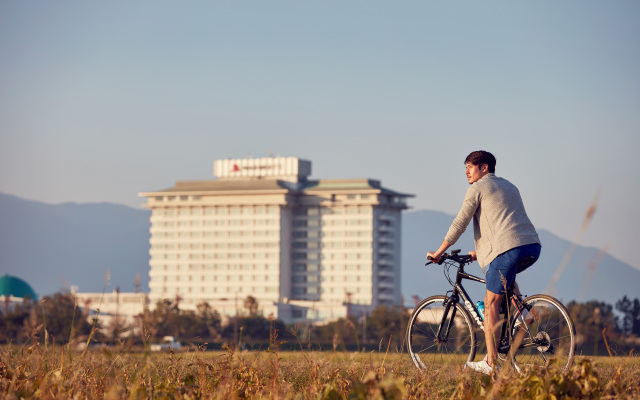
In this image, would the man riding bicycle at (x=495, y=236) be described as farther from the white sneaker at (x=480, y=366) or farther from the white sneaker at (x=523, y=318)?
the white sneaker at (x=523, y=318)

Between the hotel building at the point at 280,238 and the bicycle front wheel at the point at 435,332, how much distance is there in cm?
14207

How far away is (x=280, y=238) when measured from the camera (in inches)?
6147

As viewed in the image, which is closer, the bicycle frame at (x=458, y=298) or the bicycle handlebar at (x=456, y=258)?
the bicycle frame at (x=458, y=298)

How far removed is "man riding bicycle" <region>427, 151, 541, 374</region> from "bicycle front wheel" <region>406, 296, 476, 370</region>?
0.40 metres

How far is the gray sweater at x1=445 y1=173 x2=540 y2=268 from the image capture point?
288 inches

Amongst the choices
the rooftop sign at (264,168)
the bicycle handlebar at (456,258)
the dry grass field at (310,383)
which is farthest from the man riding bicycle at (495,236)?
the rooftop sign at (264,168)

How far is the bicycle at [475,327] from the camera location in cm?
720

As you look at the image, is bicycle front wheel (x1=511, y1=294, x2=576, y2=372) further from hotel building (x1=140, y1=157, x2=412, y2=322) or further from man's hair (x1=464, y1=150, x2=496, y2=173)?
hotel building (x1=140, y1=157, x2=412, y2=322)

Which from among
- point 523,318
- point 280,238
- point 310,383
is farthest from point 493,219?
point 280,238

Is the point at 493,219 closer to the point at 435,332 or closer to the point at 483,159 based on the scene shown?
the point at 483,159

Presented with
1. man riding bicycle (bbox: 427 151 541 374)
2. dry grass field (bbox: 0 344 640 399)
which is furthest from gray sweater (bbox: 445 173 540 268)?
dry grass field (bbox: 0 344 640 399)

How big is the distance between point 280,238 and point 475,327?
14879 cm

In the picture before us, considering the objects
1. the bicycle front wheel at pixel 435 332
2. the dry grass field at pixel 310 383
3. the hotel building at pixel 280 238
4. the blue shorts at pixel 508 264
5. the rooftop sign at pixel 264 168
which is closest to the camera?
the dry grass field at pixel 310 383

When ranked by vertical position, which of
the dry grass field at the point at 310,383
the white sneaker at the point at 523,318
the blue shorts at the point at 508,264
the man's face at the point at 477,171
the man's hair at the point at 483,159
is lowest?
the dry grass field at the point at 310,383
